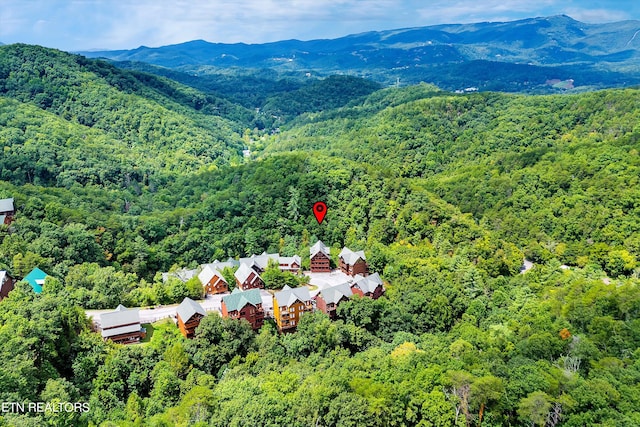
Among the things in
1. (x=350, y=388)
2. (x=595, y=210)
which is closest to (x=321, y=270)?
(x=350, y=388)

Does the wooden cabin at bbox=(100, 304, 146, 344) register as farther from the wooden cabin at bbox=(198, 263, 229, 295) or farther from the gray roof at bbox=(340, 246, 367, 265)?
the gray roof at bbox=(340, 246, 367, 265)

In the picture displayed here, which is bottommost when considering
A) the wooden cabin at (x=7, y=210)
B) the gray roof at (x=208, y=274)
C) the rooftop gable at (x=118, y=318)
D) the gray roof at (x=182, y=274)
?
the gray roof at (x=182, y=274)

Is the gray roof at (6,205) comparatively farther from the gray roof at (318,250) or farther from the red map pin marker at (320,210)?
the red map pin marker at (320,210)

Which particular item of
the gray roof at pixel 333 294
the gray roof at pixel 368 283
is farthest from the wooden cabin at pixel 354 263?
the gray roof at pixel 333 294

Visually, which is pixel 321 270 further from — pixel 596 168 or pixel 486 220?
pixel 596 168

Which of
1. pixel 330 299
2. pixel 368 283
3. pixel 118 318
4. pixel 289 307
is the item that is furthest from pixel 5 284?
pixel 368 283

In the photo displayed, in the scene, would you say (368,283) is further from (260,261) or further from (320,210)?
(320,210)
